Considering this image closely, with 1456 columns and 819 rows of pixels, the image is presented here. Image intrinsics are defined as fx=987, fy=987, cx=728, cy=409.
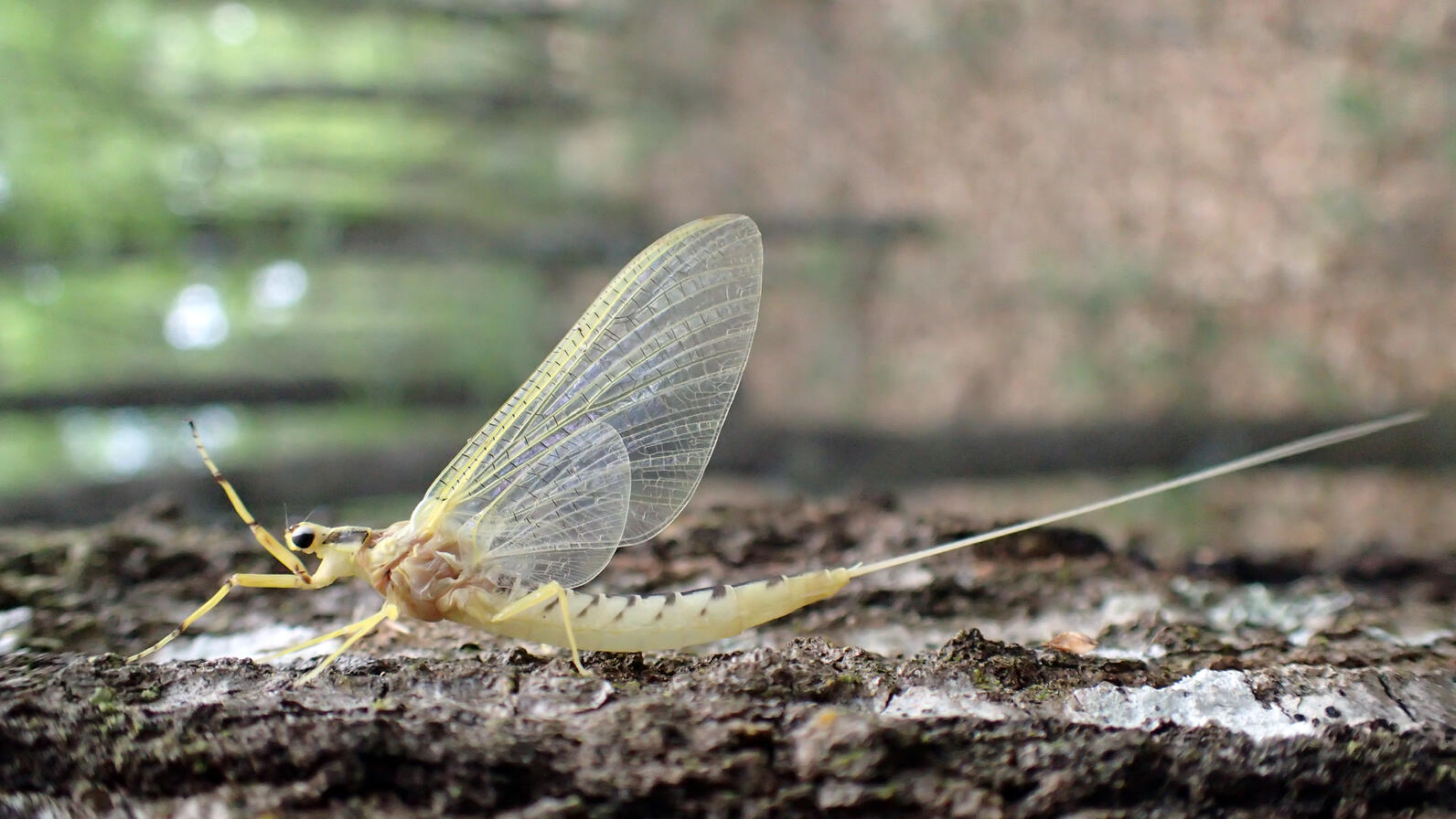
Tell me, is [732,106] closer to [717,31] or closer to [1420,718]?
[717,31]

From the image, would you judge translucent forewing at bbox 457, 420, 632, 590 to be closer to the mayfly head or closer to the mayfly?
the mayfly

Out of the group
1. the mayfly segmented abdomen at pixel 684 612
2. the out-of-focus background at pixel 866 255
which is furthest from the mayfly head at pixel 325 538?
the out-of-focus background at pixel 866 255

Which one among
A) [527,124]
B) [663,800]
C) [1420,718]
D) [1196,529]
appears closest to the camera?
[663,800]

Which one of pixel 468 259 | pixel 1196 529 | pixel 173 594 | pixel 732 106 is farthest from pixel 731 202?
pixel 173 594

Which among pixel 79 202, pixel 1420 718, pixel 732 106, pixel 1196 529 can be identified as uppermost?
pixel 732 106

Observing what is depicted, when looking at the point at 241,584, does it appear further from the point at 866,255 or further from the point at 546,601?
the point at 866,255

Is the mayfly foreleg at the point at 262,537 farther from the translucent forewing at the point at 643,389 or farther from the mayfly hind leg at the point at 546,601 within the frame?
the mayfly hind leg at the point at 546,601

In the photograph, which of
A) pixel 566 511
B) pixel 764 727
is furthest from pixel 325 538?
pixel 764 727

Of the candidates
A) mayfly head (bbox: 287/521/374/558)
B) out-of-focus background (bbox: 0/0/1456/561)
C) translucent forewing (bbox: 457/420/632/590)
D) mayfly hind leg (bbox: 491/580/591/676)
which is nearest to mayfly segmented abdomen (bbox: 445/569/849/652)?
mayfly hind leg (bbox: 491/580/591/676)

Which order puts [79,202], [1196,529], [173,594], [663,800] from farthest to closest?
[1196,529]
[79,202]
[173,594]
[663,800]
